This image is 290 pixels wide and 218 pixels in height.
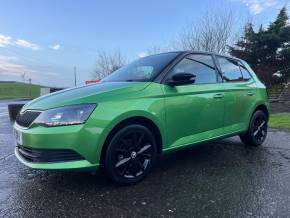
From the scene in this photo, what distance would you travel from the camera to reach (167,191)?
3.64 metres

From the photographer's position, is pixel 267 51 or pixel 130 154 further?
pixel 267 51

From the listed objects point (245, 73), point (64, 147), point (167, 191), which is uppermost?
point (245, 73)

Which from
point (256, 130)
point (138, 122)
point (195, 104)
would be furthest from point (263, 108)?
point (138, 122)

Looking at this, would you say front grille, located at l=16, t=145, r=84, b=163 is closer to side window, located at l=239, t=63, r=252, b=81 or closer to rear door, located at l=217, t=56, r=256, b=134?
rear door, located at l=217, t=56, r=256, b=134

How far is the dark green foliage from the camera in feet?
91.8

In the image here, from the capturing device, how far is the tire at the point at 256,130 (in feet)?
18.9

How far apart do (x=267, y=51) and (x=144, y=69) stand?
27267 millimetres

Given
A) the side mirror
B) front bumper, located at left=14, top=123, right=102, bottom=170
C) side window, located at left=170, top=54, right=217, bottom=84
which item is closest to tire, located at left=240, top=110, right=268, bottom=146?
side window, located at left=170, top=54, right=217, bottom=84

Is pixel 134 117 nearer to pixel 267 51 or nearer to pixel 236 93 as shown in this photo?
pixel 236 93

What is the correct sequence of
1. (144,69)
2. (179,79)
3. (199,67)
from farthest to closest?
1. (199,67)
2. (144,69)
3. (179,79)

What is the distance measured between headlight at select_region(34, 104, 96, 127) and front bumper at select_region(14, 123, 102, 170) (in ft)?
0.18

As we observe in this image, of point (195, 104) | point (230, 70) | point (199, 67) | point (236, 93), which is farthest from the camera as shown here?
point (230, 70)

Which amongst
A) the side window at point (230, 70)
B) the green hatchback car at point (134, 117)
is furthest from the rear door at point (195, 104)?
the side window at point (230, 70)

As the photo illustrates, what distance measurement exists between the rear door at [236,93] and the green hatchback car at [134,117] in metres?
0.02
